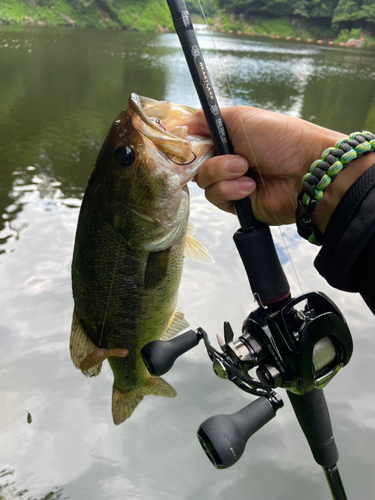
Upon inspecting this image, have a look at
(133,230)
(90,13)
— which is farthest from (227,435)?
(90,13)

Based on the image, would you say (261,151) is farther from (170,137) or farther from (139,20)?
(139,20)

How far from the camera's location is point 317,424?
60.2 inches

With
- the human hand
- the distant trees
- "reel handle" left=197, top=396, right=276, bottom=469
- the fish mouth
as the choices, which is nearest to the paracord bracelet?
the human hand

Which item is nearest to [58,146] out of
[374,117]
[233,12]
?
[374,117]

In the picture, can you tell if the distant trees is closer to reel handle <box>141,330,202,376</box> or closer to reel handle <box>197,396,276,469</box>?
reel handle <box>141,330,202,376</box>

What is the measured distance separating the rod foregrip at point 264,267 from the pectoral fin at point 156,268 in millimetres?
357

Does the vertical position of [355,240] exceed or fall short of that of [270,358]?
it exceeds it

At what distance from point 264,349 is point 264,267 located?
1.13 ft

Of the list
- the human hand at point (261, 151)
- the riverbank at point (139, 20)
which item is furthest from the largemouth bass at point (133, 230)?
the riverbank at point (139, 20)

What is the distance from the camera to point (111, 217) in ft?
5.32

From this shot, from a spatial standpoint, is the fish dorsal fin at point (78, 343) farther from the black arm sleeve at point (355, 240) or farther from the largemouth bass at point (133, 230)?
the black arm sleeve at point (355, 240)

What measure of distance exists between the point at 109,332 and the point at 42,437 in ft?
3.94

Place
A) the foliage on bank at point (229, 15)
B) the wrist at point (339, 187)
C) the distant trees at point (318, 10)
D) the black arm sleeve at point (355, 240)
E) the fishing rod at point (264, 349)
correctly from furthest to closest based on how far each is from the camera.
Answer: the distant trees at point (318, 10) → the foliage on bank at point (229, 15) → the wrist at point (339, 187) → the black arm sleeve at point (355, 240) → the fishing rod at point (264, 349)

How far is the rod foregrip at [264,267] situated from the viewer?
1542 mm
